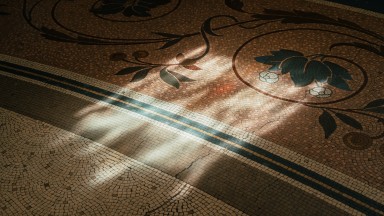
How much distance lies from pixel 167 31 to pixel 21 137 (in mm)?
1432

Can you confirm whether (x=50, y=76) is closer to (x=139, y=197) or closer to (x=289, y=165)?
(x=139, y=197)

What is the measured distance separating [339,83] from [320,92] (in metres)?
0.16

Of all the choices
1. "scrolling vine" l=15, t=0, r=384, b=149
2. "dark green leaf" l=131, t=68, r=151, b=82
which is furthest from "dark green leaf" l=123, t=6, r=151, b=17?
"dark green leaf" l=131, t=68, r=151, b=82

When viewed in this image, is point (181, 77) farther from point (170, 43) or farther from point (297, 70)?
point (297, 70)

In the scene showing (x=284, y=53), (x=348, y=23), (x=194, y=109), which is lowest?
(x=194, y=109)

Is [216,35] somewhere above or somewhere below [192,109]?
above

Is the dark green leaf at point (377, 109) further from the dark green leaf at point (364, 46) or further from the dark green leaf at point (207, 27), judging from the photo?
the dark green leaf at point (207, 27)

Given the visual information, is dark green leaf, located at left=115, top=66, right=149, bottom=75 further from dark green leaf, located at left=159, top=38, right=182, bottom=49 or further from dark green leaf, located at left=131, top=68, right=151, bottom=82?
dark green leaf, located at left=159, top=38, right=182, bottom=49

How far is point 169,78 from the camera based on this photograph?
2.81 metres

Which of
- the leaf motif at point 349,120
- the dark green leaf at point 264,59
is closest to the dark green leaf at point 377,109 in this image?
the leaf motif at point 349,120

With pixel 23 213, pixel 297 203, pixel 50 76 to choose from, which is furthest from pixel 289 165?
pixel 50 76

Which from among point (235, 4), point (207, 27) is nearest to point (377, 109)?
point (207, 27)

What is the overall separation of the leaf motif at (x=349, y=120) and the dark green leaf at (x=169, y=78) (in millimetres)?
1047

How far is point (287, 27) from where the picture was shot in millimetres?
3201
